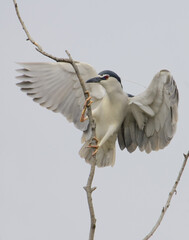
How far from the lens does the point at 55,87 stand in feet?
22.0

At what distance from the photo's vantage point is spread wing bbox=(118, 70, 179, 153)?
5.79 metres

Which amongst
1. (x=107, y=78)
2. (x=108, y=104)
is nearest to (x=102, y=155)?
(x=108, y=104)

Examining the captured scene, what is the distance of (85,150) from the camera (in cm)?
662

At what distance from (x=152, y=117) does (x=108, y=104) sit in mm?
518

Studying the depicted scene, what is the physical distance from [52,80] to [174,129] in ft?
5.34

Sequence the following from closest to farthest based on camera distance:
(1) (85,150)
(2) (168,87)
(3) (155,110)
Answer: (2) (168,87)
(3) (155,110)
(1) (85,150)

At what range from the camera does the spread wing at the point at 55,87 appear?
6.62 meters

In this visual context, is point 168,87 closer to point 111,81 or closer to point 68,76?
point 111,81

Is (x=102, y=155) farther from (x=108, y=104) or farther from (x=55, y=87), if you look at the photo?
(x=55, y=87)

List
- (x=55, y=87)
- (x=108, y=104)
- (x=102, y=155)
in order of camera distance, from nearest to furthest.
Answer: (x=108, y=104) → (x=102, y=155) → (x=55, y=87)

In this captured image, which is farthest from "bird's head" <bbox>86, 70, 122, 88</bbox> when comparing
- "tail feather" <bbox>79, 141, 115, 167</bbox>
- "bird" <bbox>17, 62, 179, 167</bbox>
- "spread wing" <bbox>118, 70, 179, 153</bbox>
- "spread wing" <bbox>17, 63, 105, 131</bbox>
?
"tail feather" <bbox>79, 141, 115, 167</bbox>

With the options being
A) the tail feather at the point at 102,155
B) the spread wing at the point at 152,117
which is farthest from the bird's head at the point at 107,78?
the tail feather at the point at 102,155

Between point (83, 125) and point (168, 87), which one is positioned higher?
point (168, 87)

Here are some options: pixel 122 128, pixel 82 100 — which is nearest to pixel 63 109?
pixel 82 100
